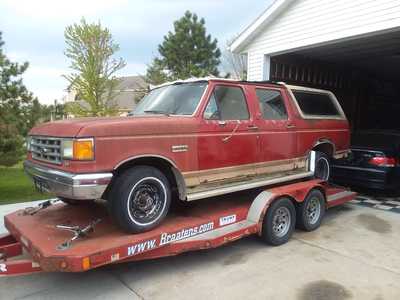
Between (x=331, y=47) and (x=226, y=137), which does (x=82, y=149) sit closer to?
(x=226, y=137)

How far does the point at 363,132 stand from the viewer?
939 centimetres

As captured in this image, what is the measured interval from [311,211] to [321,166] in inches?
46.4

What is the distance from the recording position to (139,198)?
4.27 m

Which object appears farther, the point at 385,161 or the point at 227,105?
the point at 385,161

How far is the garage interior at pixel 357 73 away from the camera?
11102 mm

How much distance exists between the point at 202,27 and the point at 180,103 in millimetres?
24990

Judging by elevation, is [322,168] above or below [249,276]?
above

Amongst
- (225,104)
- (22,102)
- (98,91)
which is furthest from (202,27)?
(225,104)

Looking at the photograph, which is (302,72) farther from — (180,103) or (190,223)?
(190,223)

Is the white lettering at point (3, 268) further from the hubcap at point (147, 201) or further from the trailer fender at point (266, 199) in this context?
the trailer fender at point (266, 199)

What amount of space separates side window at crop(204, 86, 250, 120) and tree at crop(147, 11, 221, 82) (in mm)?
22697

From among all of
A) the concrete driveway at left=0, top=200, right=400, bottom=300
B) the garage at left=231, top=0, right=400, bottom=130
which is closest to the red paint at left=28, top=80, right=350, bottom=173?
the concrete driveway at left=0, top=200, right=400, bottom=300

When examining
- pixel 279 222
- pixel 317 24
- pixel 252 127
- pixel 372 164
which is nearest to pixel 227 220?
pixel 279 222

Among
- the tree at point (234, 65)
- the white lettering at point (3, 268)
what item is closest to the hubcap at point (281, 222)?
the white lettering at point (3, 268)
